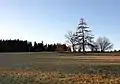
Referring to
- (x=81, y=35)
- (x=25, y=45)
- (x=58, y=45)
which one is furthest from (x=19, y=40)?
(x=81, y=35)

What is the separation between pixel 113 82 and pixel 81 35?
89.8 meters

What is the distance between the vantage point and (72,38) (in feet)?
409

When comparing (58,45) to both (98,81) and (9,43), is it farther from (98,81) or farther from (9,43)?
(98,81)

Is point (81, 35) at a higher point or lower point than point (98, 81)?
higher

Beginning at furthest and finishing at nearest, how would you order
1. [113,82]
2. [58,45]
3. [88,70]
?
[58,45] < [88,70] < [113,82]

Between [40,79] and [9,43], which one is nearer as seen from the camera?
[40,79]

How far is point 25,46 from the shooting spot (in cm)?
14250

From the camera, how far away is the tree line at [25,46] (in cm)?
13025

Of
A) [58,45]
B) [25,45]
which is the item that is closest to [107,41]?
[58,45]

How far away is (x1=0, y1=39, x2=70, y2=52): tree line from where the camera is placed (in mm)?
130250

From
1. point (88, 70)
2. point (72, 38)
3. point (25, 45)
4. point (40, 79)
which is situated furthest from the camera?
point (25, 45)

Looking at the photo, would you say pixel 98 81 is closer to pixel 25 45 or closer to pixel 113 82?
pixel 113 82

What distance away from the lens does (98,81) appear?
62.8 feet

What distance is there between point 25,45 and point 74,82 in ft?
411
